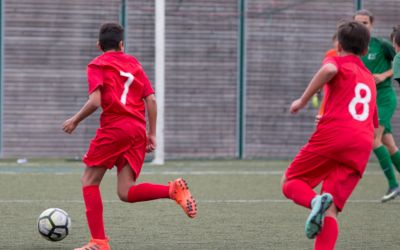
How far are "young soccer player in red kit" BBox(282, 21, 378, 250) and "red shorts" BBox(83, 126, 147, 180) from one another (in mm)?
1309

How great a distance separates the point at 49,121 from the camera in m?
15.7

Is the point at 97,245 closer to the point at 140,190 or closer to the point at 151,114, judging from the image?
the point at 140,190

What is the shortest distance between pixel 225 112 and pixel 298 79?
1.33 m

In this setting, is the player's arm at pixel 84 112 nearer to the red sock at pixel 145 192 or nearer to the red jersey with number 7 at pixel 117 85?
the red jersey with number 7 at pixel 117 85

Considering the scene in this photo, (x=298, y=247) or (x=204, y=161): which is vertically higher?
(x=298, y=247)

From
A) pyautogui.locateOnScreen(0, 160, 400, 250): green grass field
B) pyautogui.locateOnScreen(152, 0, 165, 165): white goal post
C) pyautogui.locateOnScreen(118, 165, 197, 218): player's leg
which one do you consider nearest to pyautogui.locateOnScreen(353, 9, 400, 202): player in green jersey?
pyautogui.locateOnScreen(0, 160, 400, 250): green grass field

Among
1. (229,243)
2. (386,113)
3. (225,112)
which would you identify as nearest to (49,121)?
(225,112)

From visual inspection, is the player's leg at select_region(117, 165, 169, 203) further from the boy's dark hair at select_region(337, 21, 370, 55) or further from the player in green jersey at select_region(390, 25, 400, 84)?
the player in green jersey at select_region(390, 25, 400, 84)

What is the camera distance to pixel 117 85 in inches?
271

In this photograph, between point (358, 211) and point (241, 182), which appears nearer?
point (358, 211)

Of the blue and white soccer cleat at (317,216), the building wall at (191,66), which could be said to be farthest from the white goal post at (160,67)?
the blue and white soccer cleat at (317,216)

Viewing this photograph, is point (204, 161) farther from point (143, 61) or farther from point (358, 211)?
point (358, 211)

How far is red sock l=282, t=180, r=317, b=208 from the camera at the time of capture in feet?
19.7

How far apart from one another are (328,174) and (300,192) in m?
0.23
